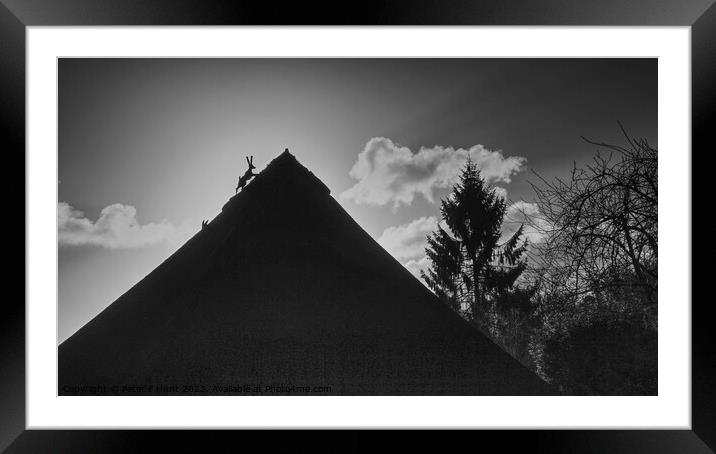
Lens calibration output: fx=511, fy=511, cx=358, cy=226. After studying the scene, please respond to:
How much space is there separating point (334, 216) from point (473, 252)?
2.18 metres

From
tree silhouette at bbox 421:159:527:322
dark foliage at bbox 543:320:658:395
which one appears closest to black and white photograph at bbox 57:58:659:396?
dark foliage at bbox 543:320:658:395

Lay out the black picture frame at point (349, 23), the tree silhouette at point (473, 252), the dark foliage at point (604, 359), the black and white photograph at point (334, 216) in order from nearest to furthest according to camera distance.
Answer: the black picture frame at point (349, 23), the dark foliage at point (604, 359), the black and white photograph at point (334, 216), the tree silhouette at point (473, 252)

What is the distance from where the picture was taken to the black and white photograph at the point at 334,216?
3332 mm

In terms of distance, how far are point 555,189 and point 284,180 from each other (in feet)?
6.81

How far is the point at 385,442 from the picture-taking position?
8.98 feet

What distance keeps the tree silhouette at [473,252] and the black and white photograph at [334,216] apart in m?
0.40

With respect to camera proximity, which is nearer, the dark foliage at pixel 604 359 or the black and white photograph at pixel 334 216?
the dark foliage at pixel 604 359

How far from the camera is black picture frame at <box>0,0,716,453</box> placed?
2568mm

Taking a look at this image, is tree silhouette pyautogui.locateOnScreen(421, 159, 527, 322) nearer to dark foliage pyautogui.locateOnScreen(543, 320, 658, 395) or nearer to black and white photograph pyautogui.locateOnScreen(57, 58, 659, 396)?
black and white photograph pyautogui.locateOnScreen(57, 58, 659, 396)

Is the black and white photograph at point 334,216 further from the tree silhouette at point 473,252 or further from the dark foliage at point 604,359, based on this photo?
the tree silhouette at point 473,252

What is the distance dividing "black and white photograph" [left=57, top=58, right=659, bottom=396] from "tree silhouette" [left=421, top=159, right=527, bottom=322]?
0.40 meters

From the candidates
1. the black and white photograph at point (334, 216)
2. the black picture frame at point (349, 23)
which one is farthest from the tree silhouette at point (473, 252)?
the black picture frame at point (349, 23)

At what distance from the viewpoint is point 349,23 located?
260cm

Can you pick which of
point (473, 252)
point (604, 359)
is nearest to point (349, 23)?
point (604, 359)
